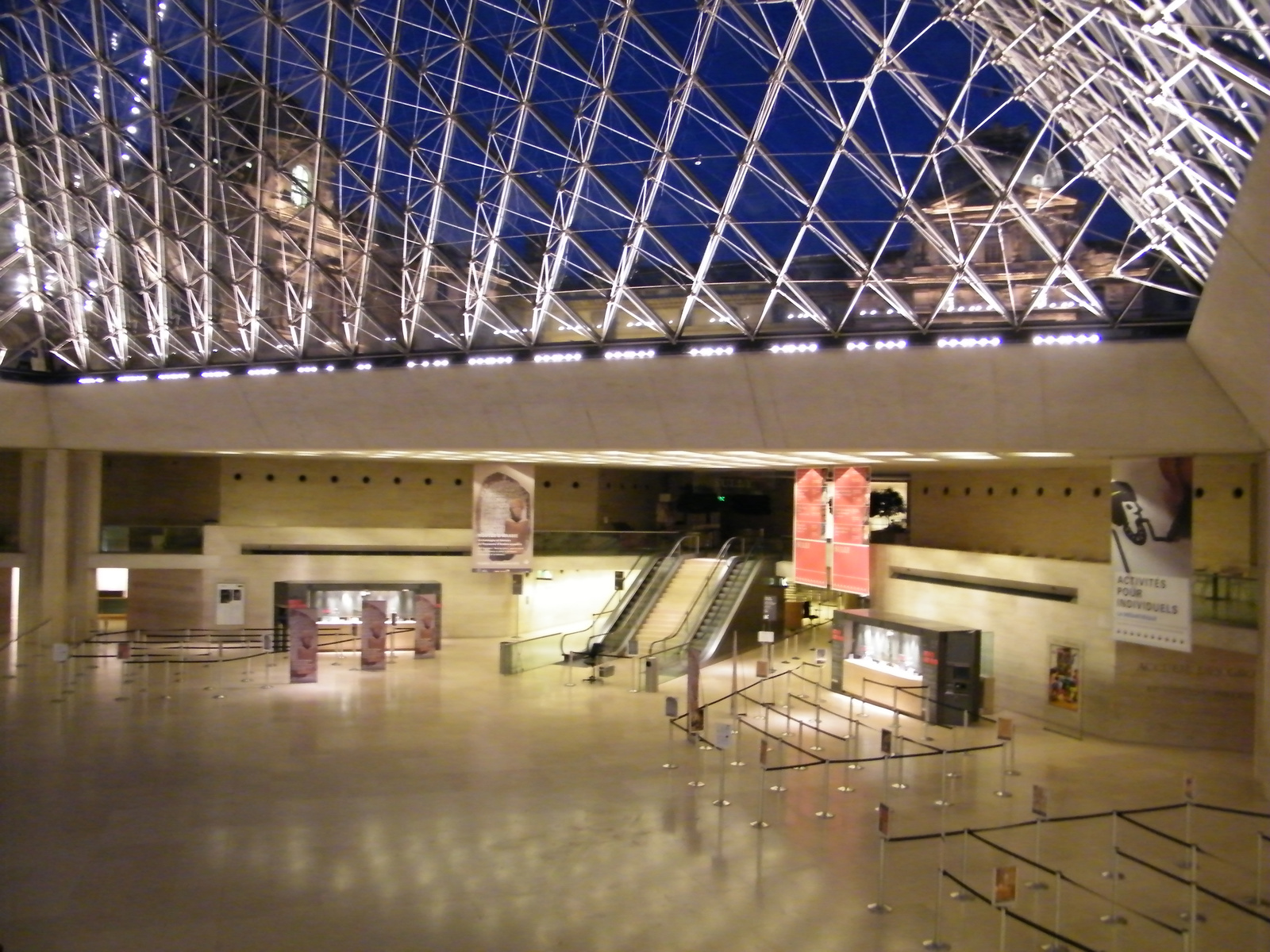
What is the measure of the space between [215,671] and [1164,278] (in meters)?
26.0

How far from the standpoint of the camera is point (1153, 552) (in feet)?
71.7

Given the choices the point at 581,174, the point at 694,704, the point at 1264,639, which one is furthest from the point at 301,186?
the point at 1264,639

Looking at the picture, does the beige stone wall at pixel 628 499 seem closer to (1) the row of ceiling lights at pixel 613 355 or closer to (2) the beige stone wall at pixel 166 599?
(2) the beige stone wall at pixel 166 599

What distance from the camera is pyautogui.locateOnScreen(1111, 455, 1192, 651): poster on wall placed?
21297mm

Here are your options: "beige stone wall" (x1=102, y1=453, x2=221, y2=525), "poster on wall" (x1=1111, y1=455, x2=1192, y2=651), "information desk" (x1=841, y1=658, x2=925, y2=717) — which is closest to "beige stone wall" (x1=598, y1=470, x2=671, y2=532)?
"beige stone wall" (x1=102, y1=453, x2=221, y2=525)

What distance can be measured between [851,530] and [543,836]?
1705 centimetres

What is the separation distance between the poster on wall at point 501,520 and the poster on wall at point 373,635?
162 inches

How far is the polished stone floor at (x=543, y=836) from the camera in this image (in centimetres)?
1233

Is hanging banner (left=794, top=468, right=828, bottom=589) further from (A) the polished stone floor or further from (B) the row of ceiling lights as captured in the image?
(B) the row of ceiling lights

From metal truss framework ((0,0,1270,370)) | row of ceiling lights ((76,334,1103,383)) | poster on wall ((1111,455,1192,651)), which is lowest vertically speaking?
poster on wall ((1111,455,1192,651))

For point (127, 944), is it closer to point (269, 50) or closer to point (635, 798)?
point (635, 798)

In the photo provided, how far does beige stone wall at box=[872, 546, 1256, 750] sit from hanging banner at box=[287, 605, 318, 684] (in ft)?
57.9

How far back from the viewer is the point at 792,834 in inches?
626

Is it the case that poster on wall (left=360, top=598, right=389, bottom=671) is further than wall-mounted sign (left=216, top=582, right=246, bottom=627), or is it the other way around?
wall-mounted sign (left=216, top=582, right=246, bottom=627)
